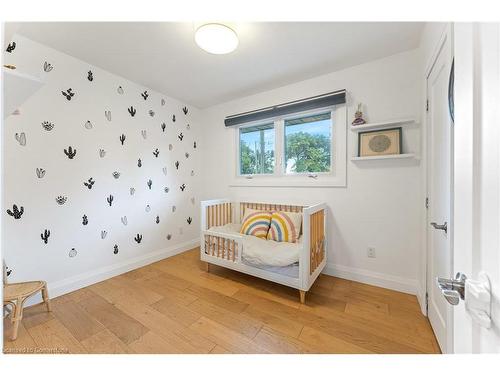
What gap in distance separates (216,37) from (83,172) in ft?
6.04

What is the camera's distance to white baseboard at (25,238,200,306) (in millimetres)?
1819

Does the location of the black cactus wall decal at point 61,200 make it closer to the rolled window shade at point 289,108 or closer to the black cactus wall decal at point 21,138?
the black cactus wall decal at point 21,138

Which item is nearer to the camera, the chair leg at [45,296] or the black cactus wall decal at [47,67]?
the chair leg at [45,296]

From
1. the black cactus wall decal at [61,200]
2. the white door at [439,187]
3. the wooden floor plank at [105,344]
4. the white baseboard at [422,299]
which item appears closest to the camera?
the white door at [439,187]

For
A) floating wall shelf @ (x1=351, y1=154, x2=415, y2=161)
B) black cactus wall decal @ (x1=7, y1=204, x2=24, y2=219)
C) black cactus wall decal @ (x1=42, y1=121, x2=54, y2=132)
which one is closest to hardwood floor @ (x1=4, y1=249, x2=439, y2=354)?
black cactus wall decal @ (x1=7, y1=204, x2=24, y2=219)

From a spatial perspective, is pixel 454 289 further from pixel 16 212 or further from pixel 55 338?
pixel 16 212

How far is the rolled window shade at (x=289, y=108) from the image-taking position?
2.10 metres

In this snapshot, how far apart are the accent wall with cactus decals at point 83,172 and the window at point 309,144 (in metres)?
1.68

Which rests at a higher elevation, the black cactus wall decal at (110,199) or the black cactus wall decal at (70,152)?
the black cactus wall decal at (70,152)

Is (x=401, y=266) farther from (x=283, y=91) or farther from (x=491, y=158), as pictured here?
(x=283, y=91)

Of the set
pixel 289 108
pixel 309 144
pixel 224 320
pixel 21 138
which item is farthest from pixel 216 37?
pixel 224 320

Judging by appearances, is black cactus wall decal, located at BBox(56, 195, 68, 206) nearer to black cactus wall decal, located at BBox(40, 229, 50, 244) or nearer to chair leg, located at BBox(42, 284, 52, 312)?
black cactus wall decal, located at BBox(40, 229, 50, 244)

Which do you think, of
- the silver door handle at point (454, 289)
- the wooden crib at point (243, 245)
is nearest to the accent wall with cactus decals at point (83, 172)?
the wooden crib at point (243, 245)

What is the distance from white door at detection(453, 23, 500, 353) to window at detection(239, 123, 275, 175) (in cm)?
222
